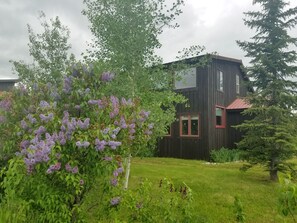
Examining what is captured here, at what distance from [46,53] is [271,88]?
9720 mm

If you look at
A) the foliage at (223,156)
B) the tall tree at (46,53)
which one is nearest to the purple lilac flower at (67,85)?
the tall tree at (46,53)

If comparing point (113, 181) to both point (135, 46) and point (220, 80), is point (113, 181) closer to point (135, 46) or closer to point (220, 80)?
point (135, 46)

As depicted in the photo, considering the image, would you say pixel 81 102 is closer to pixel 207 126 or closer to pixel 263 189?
pixel 263 189

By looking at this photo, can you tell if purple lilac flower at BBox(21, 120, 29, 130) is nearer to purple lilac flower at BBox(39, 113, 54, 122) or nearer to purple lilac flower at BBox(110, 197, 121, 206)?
purple lilac flower at BBox(39, 113, 54, 122)

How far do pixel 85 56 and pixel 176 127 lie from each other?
12.7 metres

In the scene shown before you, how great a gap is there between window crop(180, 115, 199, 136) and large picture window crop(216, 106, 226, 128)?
1.82 m

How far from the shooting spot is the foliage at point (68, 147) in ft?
13.9

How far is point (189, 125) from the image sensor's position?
67.4ft

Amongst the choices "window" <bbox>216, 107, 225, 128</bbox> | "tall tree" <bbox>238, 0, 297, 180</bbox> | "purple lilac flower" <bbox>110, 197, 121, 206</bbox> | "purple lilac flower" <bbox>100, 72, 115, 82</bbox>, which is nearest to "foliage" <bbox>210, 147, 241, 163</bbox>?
"window" <bbox>216, 107, 225, 128</bbox>

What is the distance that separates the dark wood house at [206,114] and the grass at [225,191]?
19.2 ft

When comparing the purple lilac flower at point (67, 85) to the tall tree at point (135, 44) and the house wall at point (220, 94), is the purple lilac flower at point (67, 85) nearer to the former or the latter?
the tall tree at point (135, 44)

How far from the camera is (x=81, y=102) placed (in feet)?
18.0

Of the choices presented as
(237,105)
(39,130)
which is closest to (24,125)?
(39,130)

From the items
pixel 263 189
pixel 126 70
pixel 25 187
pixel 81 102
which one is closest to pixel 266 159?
pixel 263 189
